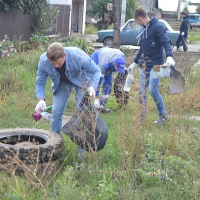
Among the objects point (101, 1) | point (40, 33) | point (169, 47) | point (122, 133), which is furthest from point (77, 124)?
point (101, 1)

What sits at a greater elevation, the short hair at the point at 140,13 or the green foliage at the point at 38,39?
the short hair at the point at 140,13

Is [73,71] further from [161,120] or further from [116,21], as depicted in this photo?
[116,21]

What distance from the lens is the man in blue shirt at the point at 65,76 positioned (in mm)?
4285

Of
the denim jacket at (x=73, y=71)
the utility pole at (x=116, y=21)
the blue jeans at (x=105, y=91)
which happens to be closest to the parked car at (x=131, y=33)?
the utility pole at (x=116, y=21)

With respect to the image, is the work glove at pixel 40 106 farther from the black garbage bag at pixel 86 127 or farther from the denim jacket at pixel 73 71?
the black garbage bag at pixel 86 127

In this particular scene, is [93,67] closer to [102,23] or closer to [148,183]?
[148,183]

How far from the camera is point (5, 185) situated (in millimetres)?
3314

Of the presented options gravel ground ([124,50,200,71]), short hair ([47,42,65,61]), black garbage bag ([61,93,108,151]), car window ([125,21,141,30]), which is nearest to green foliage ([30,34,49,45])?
gravel ground ([124,50,200,71])

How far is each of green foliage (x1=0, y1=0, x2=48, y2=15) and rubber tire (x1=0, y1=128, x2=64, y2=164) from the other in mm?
9843

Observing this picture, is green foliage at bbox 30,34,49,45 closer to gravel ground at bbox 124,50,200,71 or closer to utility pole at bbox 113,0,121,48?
utility pole at bbox 113,0,121,48

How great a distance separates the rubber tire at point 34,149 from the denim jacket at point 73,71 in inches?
19.4

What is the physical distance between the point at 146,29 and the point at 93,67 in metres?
1.72

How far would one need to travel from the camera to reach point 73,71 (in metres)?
4.41

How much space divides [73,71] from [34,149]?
1204 millimetres
